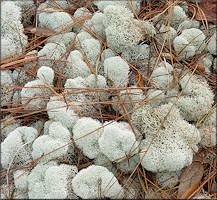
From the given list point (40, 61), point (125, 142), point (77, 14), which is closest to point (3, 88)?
point (40, 61)

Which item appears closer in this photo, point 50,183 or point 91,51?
point 50,183

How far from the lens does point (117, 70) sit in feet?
6.40

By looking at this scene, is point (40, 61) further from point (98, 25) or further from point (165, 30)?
point (165, 30)

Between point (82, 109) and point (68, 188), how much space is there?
24.6 inches

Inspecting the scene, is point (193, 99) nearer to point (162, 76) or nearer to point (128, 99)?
point (162, 76)

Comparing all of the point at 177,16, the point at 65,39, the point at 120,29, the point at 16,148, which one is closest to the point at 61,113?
the point at 16,148

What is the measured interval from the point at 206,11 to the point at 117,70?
4.04 ft

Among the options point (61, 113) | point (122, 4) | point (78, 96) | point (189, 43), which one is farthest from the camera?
point (122, 4)

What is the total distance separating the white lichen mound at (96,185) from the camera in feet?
4.99

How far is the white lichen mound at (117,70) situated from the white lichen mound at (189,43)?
1.87ft

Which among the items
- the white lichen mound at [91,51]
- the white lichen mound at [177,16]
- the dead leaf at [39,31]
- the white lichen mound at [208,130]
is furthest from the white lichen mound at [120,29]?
the white lichen mound at [208,130]

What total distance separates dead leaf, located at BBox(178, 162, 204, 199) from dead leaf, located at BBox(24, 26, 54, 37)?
5.81ft

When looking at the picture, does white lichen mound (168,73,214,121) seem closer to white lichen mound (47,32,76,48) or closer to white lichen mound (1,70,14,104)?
white lichen mound (47,32,76,48)

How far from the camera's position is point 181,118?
71.6 inches
